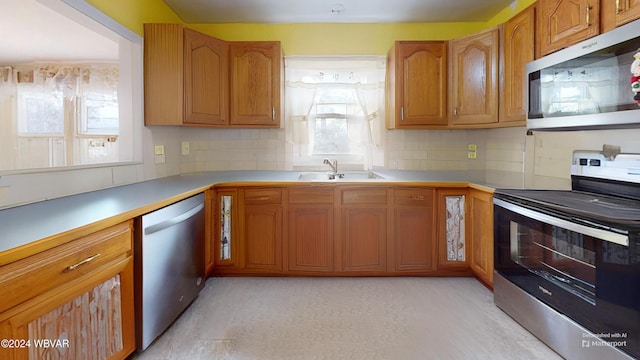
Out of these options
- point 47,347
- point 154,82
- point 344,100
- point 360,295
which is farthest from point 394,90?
point 47,347

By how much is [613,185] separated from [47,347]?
2704 millimetres

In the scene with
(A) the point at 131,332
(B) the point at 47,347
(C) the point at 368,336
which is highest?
(B) the point at 47,347

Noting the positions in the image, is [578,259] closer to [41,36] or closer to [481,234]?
[481,234]

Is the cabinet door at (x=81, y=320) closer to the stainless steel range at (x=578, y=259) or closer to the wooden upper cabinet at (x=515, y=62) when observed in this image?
the stainless steel range at (x=578, y=259)

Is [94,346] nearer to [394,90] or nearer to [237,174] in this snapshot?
[237,174]

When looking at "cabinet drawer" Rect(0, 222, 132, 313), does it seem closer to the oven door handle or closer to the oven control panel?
the oven door handle

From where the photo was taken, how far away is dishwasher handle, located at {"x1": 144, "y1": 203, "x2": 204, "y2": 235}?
176cm

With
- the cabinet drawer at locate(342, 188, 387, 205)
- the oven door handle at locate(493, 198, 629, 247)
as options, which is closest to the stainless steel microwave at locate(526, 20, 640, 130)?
the oven door handle at locate(493, 198, 629, 247)

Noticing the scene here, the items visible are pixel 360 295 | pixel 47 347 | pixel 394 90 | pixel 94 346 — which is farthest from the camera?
pixel 394 90

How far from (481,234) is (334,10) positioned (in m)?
2.33

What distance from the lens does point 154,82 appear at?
9.05 ft

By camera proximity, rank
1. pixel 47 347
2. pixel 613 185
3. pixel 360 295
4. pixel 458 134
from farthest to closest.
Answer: pixel 458 134 → pixel 360 295 → pixel 613 185 → pixel 47 347

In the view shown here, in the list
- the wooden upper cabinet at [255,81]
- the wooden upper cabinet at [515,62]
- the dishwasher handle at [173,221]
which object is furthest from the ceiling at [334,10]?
the dishwasher handle at [173,221]

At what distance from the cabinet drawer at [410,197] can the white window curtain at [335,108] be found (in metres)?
0.75
